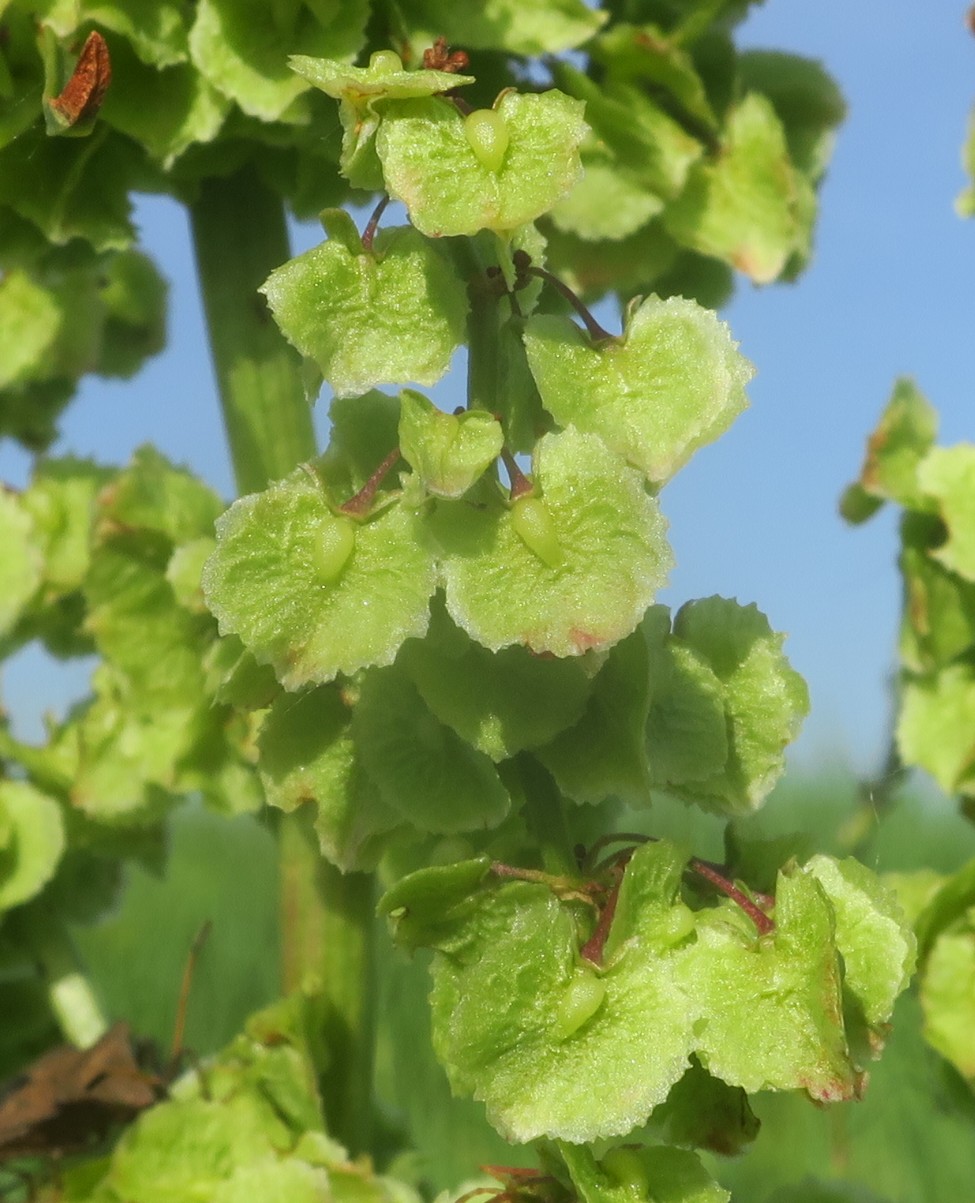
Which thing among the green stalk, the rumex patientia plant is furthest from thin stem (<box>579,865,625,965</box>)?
the green stalk

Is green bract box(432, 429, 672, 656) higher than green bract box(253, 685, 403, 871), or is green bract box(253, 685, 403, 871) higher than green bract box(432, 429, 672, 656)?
green bract box(432, 429, 672, 656)

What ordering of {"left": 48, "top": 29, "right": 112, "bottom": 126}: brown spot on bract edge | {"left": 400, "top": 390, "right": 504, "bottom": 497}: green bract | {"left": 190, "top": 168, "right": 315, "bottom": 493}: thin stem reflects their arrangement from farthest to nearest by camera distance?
{"left": 190, "top": 168, "right": 315, "bottom": 493}: thin stem < {"left": 48, "top": 29, "right": 112, "bottom": 126}: brown spot on bract edge < {"left": 400, "top": 390, "right": 504, "bottom": 497}: green bract

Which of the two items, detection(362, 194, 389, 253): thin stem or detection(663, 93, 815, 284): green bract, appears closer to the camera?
detection(362, 194, 389, 253): thin stem

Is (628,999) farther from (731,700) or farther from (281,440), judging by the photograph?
(281,440)

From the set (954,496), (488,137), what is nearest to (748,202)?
(954,496)

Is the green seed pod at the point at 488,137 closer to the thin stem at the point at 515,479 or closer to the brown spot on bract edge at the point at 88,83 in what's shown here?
the thin stem at the point at 515,479

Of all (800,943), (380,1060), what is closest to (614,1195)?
(800,943)

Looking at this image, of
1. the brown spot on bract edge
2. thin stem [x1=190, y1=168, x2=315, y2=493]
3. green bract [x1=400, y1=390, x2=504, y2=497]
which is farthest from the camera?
thin stem [x1=190, y1=168, x2=315, y2=493]

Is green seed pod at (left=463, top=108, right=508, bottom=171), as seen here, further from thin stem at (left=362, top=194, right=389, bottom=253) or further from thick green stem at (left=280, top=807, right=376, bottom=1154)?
thick green stem at (left=280, top=807, right=376, bottom=1154)
